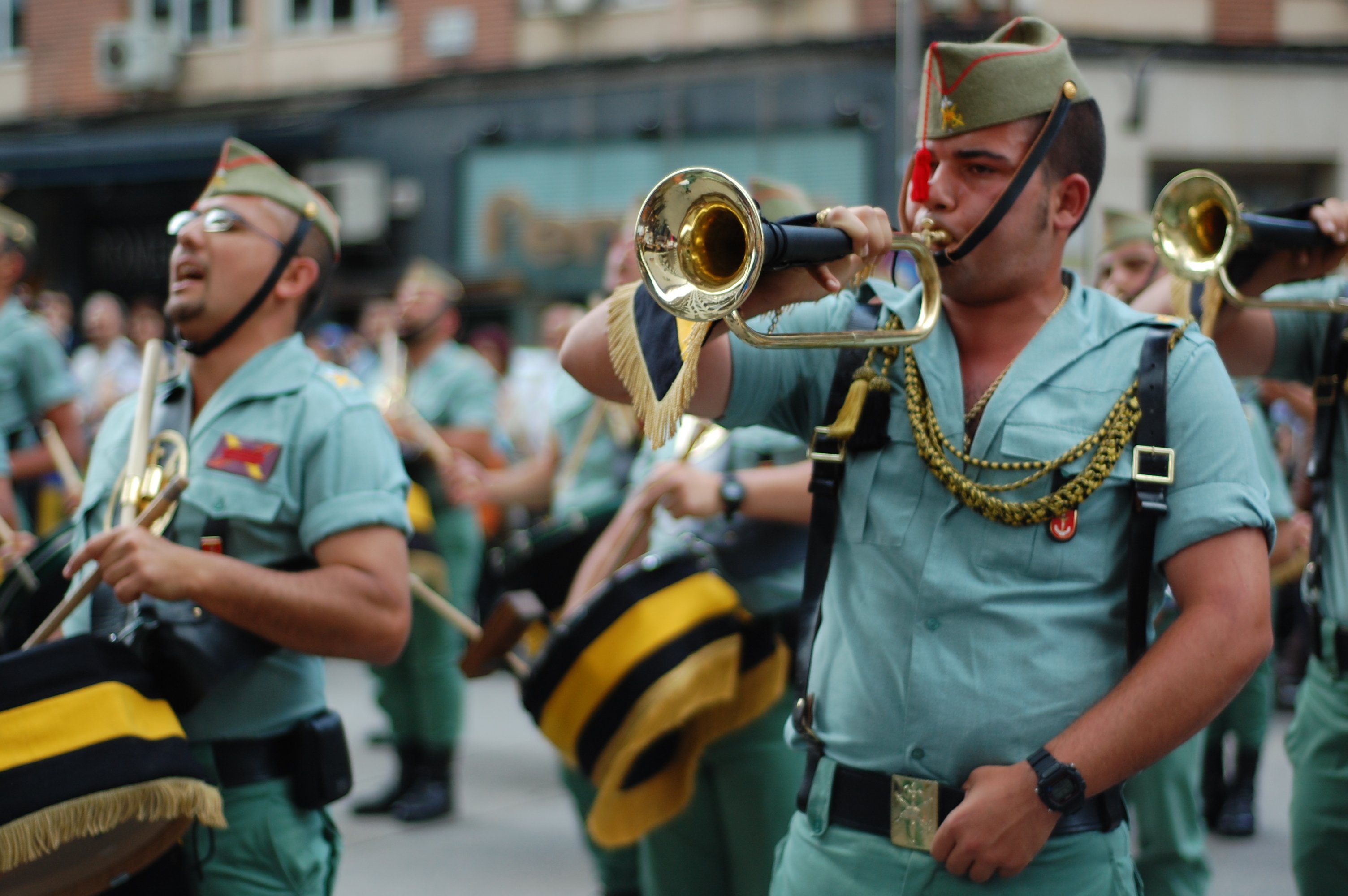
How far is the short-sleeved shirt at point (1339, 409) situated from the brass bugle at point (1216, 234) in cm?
24

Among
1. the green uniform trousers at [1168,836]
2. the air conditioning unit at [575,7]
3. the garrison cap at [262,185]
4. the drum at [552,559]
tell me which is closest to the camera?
the garrison cap at [262,185]

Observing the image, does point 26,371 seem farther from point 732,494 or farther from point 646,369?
point 646,369

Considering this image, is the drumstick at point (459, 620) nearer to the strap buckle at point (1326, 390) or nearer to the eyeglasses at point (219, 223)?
the eyeglasses at point (219, 223)

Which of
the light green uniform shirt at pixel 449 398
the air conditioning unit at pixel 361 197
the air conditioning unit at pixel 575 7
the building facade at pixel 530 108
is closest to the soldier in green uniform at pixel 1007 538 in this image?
the light green uniform shirt at pixel 449 398

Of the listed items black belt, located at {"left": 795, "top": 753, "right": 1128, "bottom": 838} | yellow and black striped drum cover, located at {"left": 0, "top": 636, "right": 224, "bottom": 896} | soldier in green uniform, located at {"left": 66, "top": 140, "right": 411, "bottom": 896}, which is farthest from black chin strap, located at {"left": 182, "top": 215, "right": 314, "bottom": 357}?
black belt, located at {"left": 795, "top": 753, "right": 1128, "bottom": 838}

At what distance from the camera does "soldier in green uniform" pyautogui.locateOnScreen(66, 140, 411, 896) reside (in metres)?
2.60

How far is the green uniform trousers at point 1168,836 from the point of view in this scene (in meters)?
3.69

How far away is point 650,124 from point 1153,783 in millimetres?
9748

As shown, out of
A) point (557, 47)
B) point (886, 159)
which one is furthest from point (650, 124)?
point (886, 159)

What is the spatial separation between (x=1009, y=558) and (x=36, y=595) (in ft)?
6.92

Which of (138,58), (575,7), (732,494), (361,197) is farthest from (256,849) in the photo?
(138,58)

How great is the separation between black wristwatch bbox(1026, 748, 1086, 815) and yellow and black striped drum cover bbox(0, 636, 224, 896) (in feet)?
4.54

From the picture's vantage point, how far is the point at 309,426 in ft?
9.25

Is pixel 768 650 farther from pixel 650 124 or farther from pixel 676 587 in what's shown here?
pixel 650 124
